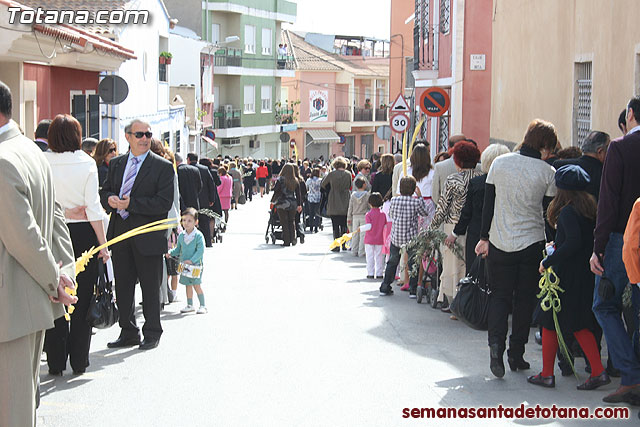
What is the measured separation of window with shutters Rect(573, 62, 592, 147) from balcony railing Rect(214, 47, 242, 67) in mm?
46421

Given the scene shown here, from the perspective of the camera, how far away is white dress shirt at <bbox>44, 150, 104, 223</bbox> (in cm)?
804

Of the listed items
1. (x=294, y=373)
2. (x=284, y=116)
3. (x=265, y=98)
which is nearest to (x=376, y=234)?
(x=294, y=373)

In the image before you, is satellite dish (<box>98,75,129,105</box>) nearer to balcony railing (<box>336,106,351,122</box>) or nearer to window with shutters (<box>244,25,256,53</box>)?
window with shutters (<box>244,25,256,53</box>)

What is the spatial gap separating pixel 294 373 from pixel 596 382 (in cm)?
237

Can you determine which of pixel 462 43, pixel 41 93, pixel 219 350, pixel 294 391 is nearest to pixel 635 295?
pixel 294 391

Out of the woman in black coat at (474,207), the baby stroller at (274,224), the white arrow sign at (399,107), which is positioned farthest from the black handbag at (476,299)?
the white arrow sign at (399,107)

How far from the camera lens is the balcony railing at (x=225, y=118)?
57.5 metres

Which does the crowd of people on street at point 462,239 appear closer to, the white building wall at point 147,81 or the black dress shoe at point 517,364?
the black dress shoe at point 517,364

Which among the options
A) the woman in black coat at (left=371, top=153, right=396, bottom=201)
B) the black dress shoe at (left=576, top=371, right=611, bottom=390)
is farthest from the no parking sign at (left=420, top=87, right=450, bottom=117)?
the black dress shoe at (left=576, top=371, right=611, bottom=390)

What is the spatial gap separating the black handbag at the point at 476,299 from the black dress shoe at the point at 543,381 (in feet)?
2.66

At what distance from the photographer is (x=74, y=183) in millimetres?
8070

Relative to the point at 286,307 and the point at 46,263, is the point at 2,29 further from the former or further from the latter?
the point at 46,263

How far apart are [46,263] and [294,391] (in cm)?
284

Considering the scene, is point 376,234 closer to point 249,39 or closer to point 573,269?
point 573,269
